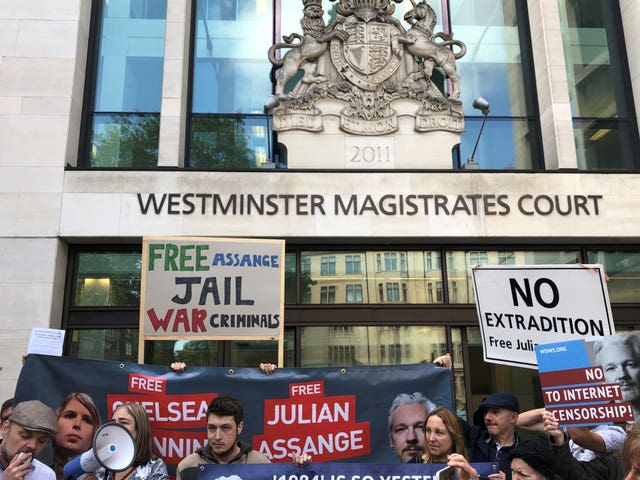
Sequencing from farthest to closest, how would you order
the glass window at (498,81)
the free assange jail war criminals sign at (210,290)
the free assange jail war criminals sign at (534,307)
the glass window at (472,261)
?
the glass window at (498,81) → the glass window at (472,261) → the free assange jail war criminals sign at (210,290) → the free assange jail war criminals sign at (534,307)

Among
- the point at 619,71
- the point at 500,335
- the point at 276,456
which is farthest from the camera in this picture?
the point at 619,71

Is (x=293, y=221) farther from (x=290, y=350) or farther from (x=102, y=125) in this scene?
(x=102, y=125)

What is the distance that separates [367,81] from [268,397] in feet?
20.2

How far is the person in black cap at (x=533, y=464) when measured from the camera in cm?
370

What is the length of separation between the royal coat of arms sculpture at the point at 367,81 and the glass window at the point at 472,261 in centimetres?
152

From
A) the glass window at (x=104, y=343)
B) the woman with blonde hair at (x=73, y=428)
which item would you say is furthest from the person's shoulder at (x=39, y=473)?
the glass window at (x=104, y=343)

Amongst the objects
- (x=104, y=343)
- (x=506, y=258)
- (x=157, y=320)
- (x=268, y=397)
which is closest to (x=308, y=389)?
(x=268, y=397)

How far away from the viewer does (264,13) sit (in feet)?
37.3

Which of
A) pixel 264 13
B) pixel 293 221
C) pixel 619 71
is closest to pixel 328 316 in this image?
pixel 293 221

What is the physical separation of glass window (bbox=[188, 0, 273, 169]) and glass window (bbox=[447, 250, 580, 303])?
3.52 meters

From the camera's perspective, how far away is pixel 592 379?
4.66m

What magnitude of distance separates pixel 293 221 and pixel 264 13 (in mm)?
4250

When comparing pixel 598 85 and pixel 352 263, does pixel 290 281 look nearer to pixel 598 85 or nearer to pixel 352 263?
pixel 352 263

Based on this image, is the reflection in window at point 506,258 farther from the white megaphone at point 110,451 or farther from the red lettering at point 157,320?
the white megaphone at point 110,451
